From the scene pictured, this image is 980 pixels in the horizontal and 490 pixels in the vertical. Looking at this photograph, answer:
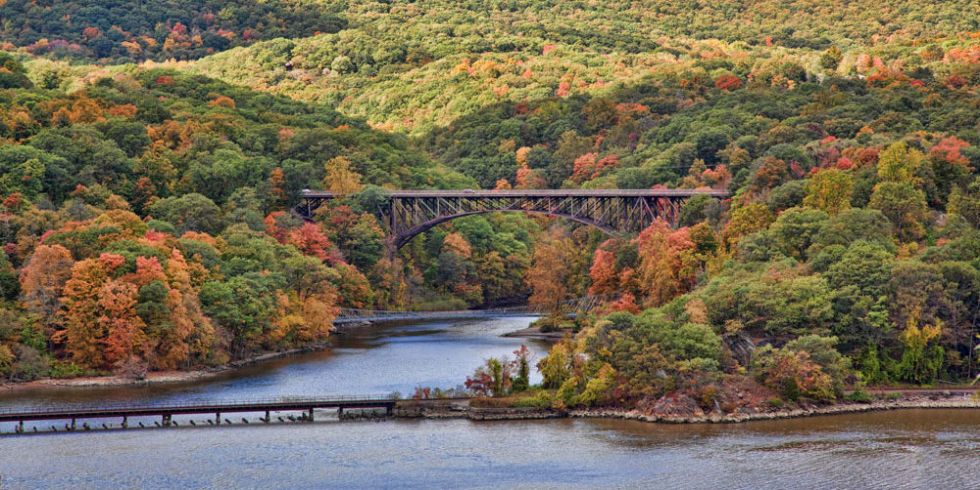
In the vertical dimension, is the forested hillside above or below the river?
above

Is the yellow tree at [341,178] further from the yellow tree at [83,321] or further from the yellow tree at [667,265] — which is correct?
the yellow tree at [83,321]

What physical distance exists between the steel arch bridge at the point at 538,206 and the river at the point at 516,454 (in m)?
51.3

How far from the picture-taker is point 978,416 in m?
85.5

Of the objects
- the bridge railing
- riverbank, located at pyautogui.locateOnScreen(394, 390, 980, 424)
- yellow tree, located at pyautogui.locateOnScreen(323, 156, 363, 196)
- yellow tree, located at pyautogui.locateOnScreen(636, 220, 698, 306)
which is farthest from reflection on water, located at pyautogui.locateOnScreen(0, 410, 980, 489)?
yellow tree, located at pyautogui.locateOnScreen(323, 156, 363, 196)

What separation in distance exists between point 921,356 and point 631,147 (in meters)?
94.3

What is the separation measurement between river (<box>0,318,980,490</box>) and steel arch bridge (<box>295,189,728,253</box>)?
168ft

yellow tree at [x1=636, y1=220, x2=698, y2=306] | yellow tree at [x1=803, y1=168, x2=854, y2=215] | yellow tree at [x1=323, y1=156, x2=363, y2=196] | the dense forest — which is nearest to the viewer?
the dense forest

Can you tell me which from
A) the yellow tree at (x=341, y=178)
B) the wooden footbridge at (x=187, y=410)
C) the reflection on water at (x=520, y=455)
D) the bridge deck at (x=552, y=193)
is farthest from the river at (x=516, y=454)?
the yellow tree at (x=341, y=178)

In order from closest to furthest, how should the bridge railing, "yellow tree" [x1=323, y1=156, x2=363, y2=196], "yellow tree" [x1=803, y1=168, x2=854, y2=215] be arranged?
the bridge railing
"yellow tree" [x1=803, y1=168, x2=854, y2=215]
"yellow tree" [x1=323, y1=156, x2=363, y2=196]

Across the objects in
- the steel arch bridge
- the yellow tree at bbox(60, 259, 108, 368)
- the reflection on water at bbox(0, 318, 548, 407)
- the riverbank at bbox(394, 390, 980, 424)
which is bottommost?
the riverbank at bbox(394, 390, 980, 424)

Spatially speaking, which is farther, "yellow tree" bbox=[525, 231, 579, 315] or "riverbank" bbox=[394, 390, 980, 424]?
"yellow tree" bbox=[525, 231, 579, 315]

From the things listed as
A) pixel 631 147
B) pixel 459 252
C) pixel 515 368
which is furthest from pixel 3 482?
pixel 631 147

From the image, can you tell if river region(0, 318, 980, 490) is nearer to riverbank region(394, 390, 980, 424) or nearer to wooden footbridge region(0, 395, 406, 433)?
riverbank region(394, 390, 980, 424)

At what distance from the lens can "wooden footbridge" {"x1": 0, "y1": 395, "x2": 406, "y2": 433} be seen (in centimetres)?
8369
